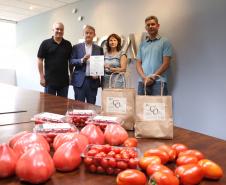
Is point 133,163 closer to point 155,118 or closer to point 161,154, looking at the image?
point 161,154

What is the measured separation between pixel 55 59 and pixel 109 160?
2855mm

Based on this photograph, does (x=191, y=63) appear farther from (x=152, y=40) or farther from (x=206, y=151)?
(x=206, y=151)

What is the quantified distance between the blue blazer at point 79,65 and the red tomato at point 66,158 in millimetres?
2569

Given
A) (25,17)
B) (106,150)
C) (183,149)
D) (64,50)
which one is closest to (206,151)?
(183,149)

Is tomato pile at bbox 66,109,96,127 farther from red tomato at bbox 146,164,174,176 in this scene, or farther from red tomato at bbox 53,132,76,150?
red tomato at bbox 146,164,174,176

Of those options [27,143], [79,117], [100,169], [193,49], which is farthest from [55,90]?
[100,169]

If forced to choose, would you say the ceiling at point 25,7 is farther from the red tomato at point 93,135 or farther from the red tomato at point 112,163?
the red tomato at point 112,163

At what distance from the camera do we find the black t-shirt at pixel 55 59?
3357 mm

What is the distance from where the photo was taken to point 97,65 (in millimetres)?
3035

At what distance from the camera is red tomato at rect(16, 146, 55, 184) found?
61cm

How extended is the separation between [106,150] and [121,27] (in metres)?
3.84

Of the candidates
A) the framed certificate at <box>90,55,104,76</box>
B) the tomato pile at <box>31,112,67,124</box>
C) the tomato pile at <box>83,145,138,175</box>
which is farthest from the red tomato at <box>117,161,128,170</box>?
the framed certificate at <box>90,55,104,76</box>

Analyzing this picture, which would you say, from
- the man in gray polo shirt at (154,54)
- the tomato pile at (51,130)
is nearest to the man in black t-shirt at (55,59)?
the man in gray polo shirt at (154,54)

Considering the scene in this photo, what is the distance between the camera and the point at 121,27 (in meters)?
4.37
